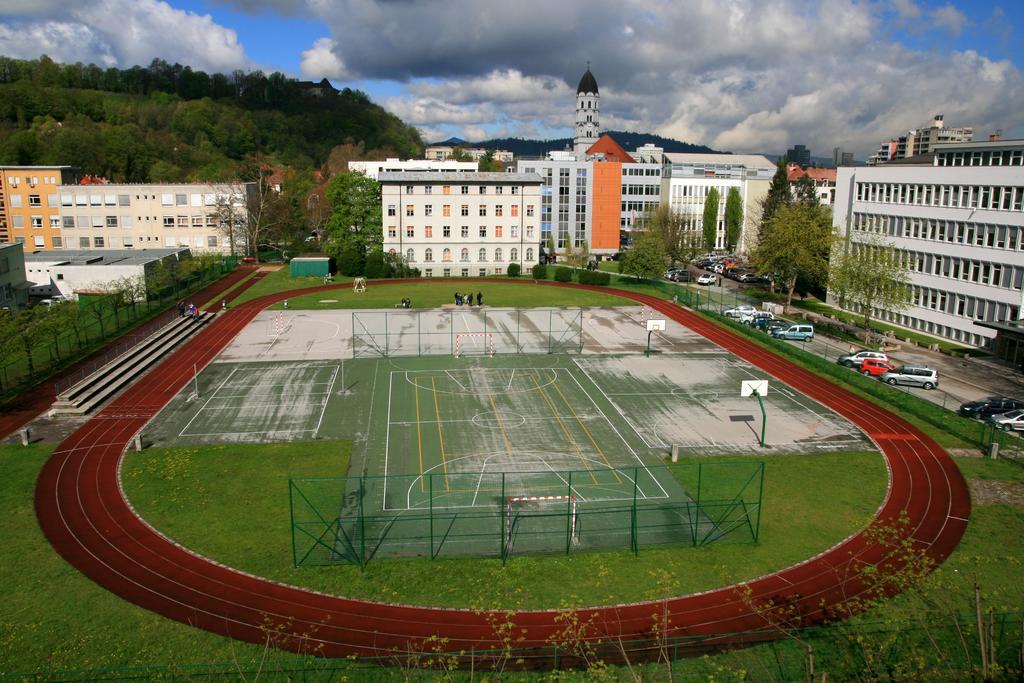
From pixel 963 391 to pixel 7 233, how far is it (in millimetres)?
97302

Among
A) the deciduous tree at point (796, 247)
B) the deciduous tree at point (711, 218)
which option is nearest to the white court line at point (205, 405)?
the deciduous tree at point (796, 247)

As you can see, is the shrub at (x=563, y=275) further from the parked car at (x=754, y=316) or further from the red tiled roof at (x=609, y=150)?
the red tiled roof at (x=609, y=150)

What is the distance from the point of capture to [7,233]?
85.2m

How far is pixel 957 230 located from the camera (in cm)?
5331

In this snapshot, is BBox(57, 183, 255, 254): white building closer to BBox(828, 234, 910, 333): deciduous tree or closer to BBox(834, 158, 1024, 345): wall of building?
BBox(828, 234, 910, 333): deciduous tree

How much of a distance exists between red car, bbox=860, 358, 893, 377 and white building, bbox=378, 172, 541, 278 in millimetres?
45646

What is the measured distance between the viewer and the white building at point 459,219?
80.0 m

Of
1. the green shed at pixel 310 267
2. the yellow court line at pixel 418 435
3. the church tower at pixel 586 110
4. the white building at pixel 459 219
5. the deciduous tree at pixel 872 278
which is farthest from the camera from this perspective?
the church tower at pixel 586 110

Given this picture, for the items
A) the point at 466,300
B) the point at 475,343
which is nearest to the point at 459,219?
the point at 466,300

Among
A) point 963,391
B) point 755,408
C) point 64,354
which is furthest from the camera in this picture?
point 64,354

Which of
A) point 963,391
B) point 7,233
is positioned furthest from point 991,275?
point 7,233

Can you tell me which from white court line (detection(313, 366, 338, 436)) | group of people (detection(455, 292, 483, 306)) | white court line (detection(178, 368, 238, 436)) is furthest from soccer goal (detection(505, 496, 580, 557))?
group of people (detection(455, 292, 483, 306))

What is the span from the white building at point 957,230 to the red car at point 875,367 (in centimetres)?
933

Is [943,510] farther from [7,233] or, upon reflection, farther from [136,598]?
[7,233]
